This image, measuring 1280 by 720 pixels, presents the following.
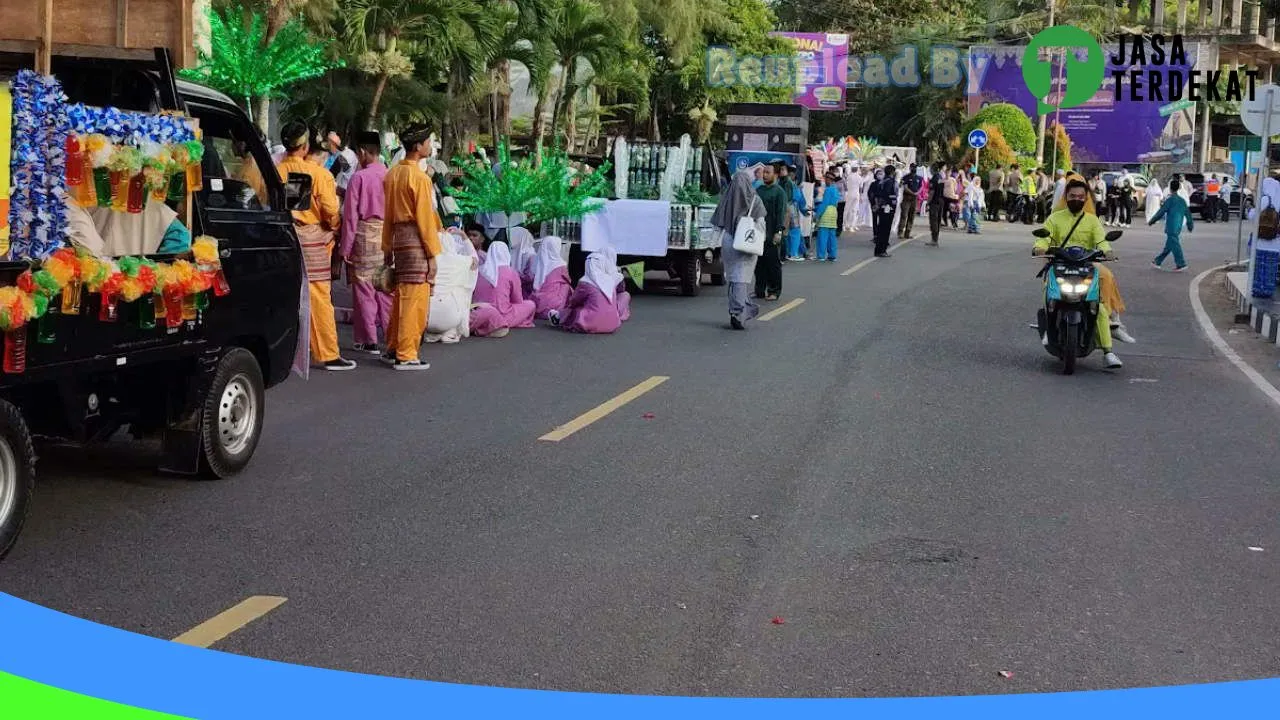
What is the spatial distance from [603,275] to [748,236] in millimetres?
1472

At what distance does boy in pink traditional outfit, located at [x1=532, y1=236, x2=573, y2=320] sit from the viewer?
15945 millimetres

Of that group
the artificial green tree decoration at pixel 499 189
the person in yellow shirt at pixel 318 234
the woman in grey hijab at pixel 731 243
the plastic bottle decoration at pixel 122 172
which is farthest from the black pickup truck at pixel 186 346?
Result: the artificial green tree decoration at pixel 499 189

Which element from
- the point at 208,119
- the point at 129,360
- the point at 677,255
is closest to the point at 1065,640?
the point at 129,360

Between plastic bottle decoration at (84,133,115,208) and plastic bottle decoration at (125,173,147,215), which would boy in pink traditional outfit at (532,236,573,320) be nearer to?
plastic bottle decoration at (125,173,147,215)

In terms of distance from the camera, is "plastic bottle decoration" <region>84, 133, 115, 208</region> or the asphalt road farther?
"plastic bottle decoration" <region>84, 133, 115, 208</region>

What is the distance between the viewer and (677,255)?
19312 millimetres

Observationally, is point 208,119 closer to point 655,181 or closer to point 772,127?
point 655,181

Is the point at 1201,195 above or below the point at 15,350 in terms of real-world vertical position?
above

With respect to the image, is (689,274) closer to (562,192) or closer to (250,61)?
(562,192)

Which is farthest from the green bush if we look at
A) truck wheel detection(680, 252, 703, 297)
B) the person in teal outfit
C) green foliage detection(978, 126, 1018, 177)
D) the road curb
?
truck wheel detection(680, 252, 703, 297)

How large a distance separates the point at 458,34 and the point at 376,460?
72.2ft

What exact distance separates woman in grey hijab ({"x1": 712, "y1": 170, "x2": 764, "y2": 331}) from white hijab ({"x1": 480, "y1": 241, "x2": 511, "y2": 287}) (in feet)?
6.97

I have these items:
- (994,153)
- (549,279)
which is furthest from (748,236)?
(994,153)

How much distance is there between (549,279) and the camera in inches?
634
